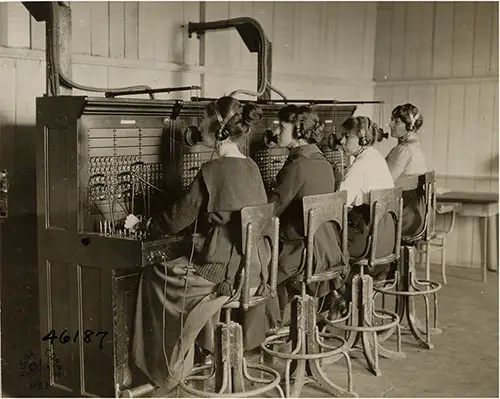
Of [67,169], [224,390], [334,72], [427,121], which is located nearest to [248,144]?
[67,169]

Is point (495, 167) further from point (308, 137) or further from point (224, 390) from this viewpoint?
point (224, 390)

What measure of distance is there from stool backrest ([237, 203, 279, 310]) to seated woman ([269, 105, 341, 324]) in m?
0.42

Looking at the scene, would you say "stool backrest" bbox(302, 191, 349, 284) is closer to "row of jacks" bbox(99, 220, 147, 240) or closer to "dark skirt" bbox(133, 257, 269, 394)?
"dark skirt" bbox(133, 257, 269, 394)

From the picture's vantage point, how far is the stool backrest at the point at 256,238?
296cm

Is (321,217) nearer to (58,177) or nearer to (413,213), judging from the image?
(58,177)

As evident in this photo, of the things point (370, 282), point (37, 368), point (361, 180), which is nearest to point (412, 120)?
point (361, 180)

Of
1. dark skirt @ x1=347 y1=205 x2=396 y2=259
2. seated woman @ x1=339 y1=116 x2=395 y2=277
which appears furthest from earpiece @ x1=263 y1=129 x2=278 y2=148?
dark skirt @ x1=347 y1=205 x2=396 y2=259

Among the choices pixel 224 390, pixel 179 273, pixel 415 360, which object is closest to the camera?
pixel 224 390

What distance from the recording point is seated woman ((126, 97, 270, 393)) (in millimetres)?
3150

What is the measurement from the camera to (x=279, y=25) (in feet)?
21.1

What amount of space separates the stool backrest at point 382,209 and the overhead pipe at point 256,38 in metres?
1.46

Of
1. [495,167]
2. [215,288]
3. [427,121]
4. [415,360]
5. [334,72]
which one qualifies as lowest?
[415,360]

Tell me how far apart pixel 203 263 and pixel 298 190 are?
82cm

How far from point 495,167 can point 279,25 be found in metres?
2.61
